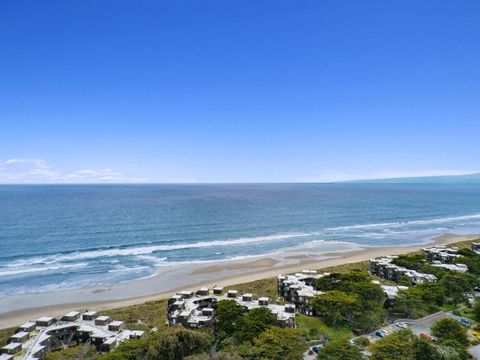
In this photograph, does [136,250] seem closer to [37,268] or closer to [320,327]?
[37,268]

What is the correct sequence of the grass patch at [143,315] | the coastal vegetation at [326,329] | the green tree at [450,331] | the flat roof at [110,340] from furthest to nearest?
the grass patch at [143,315] → the flat roof at [110,340] → the green tree at [450,331] → the coastal vegetation at [326,329]

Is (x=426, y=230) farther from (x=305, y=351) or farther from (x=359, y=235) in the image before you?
(x=305, y=351)

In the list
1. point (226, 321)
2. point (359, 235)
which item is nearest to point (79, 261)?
point (226, 321)

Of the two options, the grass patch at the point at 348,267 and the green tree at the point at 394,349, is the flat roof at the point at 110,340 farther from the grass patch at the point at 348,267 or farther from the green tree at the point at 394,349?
the grass patch at the point at 348,267

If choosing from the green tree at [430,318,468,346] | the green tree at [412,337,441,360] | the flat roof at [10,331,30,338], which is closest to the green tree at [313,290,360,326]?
the green tree at [430,318,468,346]

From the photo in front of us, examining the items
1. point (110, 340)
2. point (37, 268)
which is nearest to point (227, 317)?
point (110, 340)

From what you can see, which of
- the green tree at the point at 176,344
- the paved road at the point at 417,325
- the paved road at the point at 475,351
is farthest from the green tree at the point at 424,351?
the green tree at the point at 176,344
